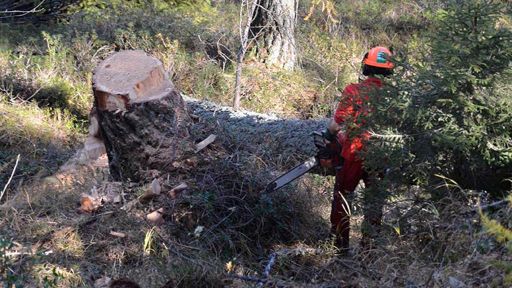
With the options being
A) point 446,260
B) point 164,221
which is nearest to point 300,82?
point 164,221

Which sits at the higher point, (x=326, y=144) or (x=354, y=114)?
(x=354, y=114)

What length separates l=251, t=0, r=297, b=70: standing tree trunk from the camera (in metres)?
11.4

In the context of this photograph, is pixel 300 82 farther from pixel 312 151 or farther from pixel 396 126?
pixel 396 126

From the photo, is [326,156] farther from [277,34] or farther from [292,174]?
[277,34]

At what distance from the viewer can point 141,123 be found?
6570mm

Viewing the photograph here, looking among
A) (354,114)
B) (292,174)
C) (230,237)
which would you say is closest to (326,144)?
(292,174)

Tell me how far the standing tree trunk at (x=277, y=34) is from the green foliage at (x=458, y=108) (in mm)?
6746

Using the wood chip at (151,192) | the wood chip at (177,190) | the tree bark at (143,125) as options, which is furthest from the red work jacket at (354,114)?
the wood chip at (151,192)

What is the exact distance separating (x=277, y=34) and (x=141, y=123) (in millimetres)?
5551

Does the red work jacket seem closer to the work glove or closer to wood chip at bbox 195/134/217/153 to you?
the work glove

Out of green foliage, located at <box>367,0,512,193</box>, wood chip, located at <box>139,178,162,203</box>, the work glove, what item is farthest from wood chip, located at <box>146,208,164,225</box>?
green foliage, located at <box>367,0,512,193</box>

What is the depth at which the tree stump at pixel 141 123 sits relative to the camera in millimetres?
6594

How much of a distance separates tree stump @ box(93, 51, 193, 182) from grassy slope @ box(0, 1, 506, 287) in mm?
266

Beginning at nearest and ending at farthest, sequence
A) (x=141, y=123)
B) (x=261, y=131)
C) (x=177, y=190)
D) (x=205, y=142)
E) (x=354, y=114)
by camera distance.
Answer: (x=354, y=114), (x=177, y=190), (x=141, y=123), (x=205, y=142), (x=261, y=131)
